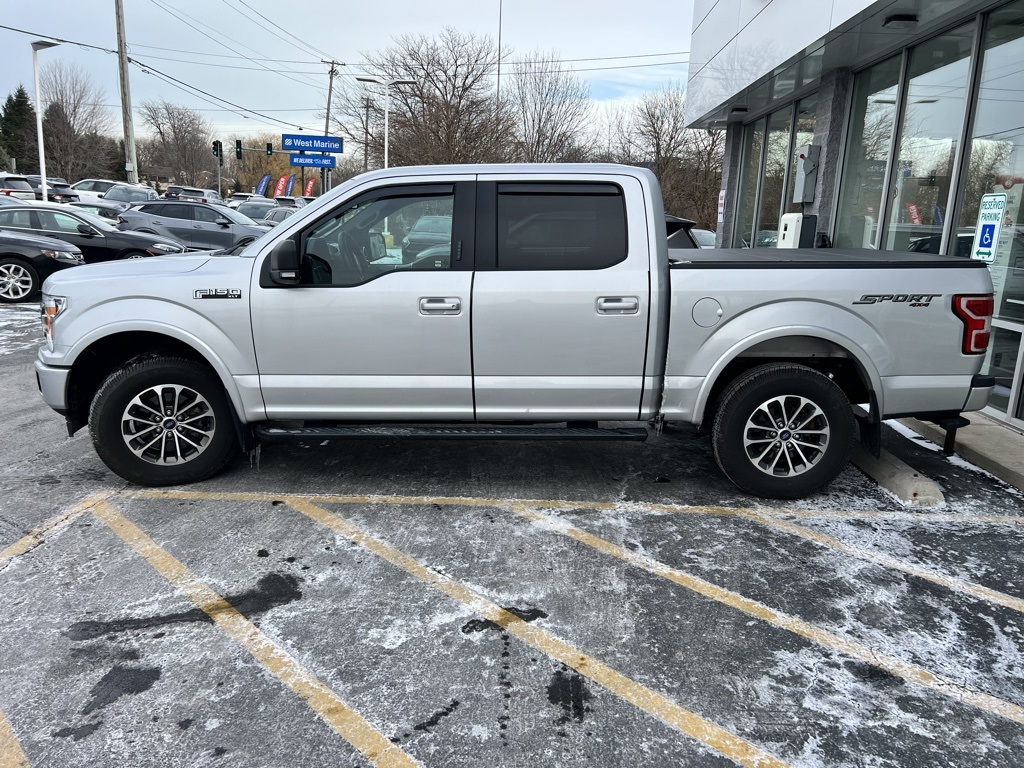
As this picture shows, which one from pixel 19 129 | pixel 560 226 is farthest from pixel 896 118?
pixel 19 129

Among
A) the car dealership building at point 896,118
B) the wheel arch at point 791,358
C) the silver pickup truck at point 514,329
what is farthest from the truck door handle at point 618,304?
the car dealership building at point 896,118

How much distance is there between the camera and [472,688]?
2865 millimetres

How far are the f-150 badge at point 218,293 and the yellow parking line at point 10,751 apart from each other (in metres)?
2.57

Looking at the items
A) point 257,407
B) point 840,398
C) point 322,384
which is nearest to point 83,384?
point 257,407

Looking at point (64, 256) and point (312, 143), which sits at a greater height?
point (312, 143)

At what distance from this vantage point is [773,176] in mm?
13484

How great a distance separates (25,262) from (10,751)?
12.4 meters

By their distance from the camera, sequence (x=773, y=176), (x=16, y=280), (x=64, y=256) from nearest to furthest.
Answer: (x=16, y=280) → (x=64, y=256) → (x=773, y=176)

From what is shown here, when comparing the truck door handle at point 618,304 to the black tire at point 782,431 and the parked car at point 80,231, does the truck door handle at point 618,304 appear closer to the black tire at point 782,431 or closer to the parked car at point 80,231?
the black tire at point 782,431

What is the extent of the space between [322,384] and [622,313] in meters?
1.91

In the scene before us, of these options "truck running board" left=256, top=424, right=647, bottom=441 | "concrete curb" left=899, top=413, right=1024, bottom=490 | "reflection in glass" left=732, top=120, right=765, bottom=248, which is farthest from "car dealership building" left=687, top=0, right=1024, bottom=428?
"truck running board" left=256, top=424, right=647, bottom=441

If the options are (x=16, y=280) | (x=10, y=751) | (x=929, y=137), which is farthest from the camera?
(x=16, y=280)

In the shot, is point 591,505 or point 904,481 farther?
point 904,481

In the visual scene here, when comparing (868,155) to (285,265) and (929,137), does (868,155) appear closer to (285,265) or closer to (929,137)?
(929,137)
